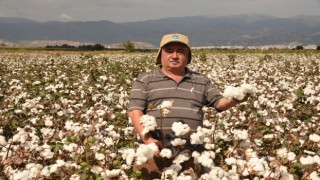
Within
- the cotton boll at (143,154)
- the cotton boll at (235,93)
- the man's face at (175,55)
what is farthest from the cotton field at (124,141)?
the man's face at (175,55)

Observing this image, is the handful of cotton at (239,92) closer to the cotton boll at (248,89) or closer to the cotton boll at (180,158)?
the cotton boll at (248,89)

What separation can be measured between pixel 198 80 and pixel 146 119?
136 centimetres

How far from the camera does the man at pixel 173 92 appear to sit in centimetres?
400

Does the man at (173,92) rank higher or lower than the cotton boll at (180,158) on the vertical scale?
higher

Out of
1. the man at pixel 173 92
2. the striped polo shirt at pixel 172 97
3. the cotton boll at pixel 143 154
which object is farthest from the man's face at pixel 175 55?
the cotton boll at pixel 143 154

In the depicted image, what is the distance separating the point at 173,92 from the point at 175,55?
0.39 metres

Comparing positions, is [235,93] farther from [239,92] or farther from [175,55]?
[175,55]

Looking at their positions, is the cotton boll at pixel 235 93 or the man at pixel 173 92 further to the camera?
the man at pixel 173 92

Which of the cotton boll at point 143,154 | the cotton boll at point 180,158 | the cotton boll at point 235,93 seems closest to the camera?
the cotton boll at point 143,154

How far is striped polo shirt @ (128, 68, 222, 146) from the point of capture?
157 inches

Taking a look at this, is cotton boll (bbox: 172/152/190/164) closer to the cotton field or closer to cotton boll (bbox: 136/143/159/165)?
the cotton field

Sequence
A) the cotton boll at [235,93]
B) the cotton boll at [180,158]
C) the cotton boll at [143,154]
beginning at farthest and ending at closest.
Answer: the cotton boll at [180,158]
the cotton boll at [235,93]
the cotton boll at [143,154]

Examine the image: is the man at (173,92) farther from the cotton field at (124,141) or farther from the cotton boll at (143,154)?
the cotton boll at (143,154)

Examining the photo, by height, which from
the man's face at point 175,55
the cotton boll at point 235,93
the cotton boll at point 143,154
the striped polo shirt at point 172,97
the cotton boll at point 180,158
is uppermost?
the man's face at point 175,55
